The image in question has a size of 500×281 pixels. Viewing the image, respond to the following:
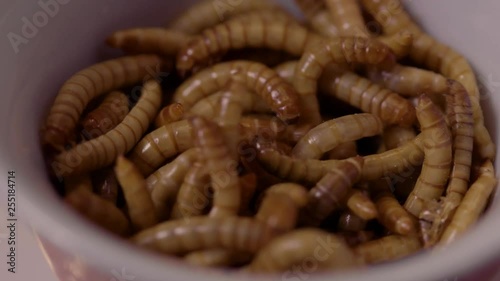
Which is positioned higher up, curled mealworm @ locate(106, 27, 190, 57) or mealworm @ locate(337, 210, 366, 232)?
curled mealworm @ locate(106, 27, 190, 57)

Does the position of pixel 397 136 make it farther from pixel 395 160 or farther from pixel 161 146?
pixel 161 146

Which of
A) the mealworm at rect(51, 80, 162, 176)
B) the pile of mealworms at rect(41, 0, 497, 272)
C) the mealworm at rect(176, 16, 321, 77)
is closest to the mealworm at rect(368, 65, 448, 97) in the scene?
the pile of mealworms at rect(41, 0, 497, 272)

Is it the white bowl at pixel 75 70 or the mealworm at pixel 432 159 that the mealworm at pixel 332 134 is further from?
the white bowl at pixel 75 70

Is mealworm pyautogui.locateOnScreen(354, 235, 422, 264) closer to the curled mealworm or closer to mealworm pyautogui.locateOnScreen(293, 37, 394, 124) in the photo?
mealworm pyautogui.locateOnScreen(293, 37, 394, 124)

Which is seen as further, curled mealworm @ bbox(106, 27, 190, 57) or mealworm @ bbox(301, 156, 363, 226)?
curled mealworm @ bbox(106, 27, 190, 57)

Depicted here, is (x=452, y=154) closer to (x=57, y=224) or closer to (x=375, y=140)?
(x=375, y=140)

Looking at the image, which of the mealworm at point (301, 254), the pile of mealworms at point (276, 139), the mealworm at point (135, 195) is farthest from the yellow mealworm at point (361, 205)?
the mealworm at point (135, 195)

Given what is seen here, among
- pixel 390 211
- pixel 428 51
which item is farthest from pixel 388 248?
pixel 428 51
